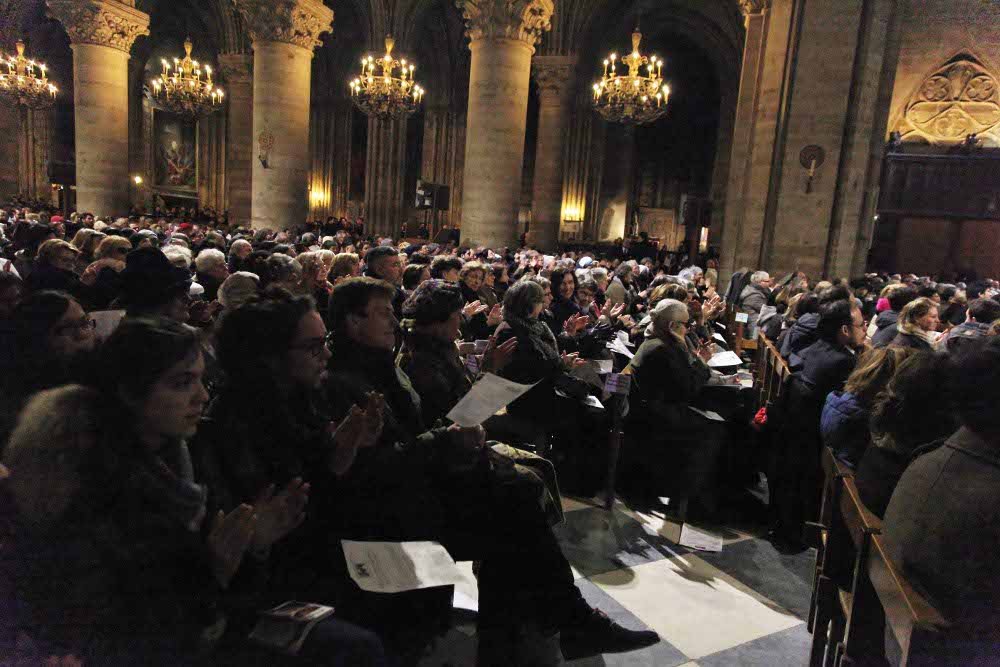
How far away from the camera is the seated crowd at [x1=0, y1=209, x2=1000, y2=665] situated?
1.52 metres


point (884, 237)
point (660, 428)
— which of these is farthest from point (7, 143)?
point (884, 237)

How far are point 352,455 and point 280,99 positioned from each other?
1297cm

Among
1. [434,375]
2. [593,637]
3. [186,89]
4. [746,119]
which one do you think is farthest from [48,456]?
[186,89]

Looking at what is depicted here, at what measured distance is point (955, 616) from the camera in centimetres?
192

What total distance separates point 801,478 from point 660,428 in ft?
3.24

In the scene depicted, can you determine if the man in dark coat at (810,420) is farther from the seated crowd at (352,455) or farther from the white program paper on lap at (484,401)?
the white program paper on lap at (484,401)

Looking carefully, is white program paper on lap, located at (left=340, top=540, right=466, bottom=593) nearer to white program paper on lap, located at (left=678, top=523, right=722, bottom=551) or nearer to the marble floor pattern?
the marble floor pattern

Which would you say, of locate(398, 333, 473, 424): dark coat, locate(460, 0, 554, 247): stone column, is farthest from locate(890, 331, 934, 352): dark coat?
locate(460, 0, 554, 247): stone column

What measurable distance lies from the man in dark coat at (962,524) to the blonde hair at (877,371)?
989 mm

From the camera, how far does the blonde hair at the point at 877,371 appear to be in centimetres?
309

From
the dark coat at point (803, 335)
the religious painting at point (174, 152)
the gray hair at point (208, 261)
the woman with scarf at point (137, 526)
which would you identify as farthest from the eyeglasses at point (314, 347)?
the religious painting at point (174, 152)

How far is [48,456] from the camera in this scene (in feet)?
4.77

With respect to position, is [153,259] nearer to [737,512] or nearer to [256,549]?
[256,549]

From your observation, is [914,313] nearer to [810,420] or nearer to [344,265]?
[810,420]
